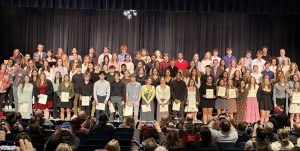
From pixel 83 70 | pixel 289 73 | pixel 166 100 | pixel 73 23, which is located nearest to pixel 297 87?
pixel 289 73

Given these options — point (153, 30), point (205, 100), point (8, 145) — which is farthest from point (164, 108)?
point (153, 30)

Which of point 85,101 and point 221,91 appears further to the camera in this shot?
point 221,91

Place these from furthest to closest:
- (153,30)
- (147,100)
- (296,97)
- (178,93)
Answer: (153,30), (296,97), (178,93), (147,100)

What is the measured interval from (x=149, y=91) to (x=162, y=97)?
1.39 feet

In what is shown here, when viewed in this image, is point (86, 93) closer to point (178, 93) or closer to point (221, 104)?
point (178, 93)

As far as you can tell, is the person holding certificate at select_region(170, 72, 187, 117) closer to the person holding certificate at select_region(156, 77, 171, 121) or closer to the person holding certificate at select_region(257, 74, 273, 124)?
the person holding certificate at select_region(156, 77, 171, 121)

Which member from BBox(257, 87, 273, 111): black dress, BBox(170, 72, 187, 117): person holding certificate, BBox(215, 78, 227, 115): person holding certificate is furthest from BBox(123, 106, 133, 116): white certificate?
BBox(257, 87, 273, 111): black dress

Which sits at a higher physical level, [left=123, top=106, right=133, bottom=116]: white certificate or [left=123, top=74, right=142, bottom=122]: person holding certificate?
[left=123, top=74, right=142, bottom=122]: person holding certificate

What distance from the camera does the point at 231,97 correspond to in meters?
19.7

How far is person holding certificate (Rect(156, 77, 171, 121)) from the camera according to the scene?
1928cm

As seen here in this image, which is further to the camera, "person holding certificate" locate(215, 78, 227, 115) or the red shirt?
the red shirt

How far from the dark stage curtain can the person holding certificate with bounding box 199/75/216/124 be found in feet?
25.3

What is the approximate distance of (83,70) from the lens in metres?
20.8

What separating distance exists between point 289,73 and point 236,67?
1.69m
